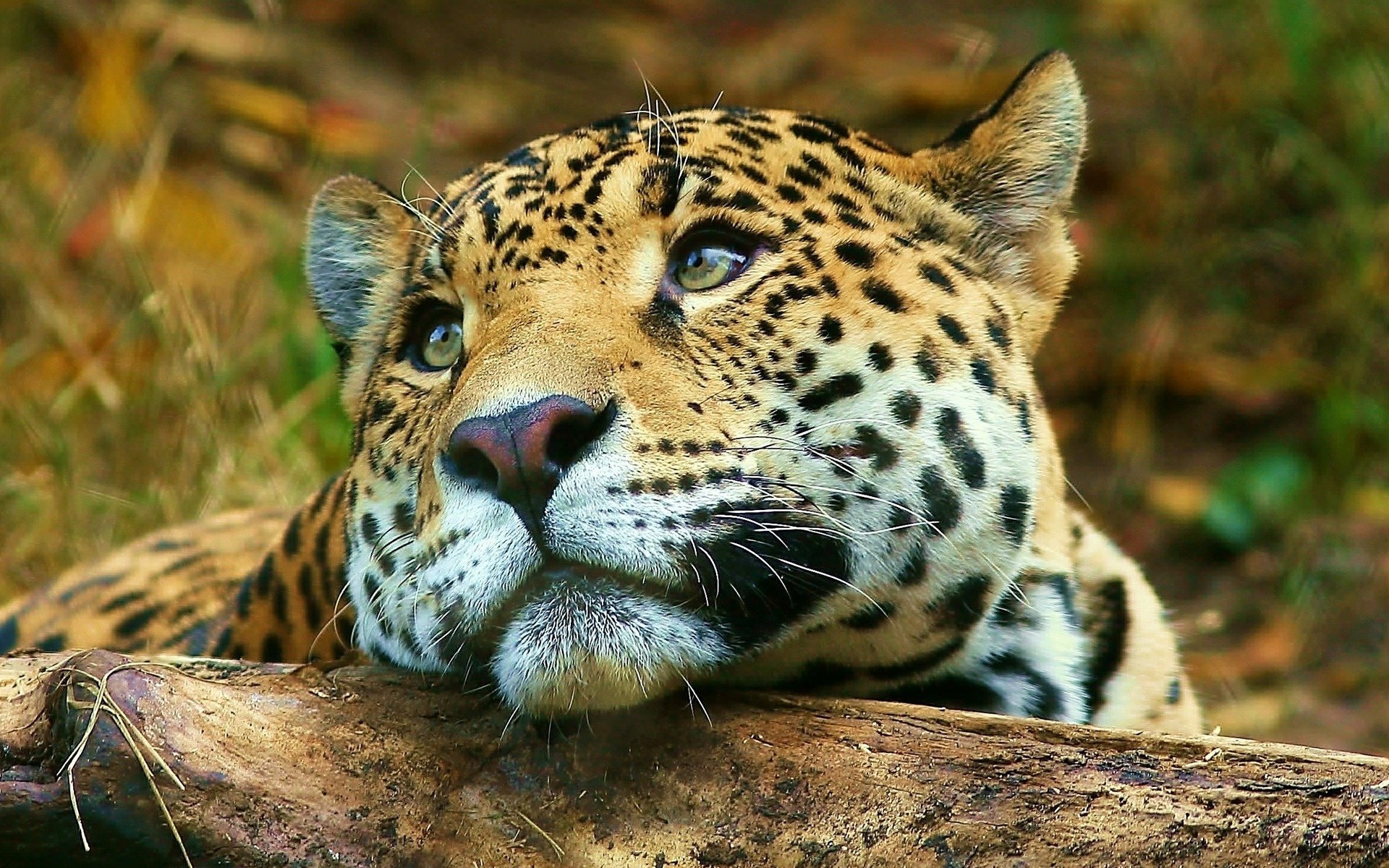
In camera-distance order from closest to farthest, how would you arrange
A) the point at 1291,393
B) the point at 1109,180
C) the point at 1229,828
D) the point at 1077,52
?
the point at 1229,828
the point at 1291,393
the point at 1109,180
the point at 1077,52

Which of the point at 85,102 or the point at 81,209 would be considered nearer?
the point at 81,209

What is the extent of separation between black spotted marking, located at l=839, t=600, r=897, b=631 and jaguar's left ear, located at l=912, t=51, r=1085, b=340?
0.98m

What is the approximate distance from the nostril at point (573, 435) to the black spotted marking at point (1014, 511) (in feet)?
3.48

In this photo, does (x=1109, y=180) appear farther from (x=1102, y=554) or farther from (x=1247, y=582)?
(x=1102, y=554)

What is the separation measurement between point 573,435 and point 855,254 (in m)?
1.04

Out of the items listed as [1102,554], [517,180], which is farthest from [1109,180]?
[517,180]

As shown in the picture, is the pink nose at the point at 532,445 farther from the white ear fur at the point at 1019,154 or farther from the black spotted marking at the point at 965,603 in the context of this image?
the white ear fur at the point at 1019,154

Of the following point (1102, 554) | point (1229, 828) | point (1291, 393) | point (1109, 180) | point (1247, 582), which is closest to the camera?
point (1229, 828)

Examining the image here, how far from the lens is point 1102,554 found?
4613 mm

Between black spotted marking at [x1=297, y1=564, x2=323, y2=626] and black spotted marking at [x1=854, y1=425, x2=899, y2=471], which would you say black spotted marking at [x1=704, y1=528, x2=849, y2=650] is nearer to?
black spotted marking at [x1=854, y1=425, x2=899, y2=471]

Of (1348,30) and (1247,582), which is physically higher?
(1348,30)

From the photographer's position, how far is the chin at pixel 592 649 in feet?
10.6

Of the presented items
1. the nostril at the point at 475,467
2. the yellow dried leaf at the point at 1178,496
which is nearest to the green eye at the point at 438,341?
the nostril at the point at 475,467

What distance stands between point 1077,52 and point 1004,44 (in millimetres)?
748
